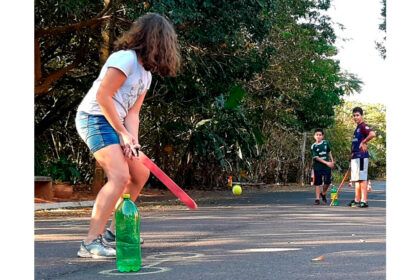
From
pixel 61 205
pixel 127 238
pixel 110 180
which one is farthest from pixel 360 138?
pixel 127 238

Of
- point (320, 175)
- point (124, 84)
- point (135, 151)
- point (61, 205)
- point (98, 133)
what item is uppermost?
point (124, 84)

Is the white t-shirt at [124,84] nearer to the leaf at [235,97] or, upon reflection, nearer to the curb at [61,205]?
the curb at [61,205]

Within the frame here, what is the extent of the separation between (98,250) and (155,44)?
70.4 inches

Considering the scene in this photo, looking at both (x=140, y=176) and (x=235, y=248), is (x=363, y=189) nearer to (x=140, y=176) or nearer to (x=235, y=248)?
(x=235, y=248)

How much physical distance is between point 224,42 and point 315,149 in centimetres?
333

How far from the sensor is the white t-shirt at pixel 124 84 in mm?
6020

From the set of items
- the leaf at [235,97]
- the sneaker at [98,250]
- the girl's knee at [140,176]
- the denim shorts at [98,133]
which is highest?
the leaf at [235,97]

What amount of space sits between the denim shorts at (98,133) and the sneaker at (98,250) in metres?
0.78

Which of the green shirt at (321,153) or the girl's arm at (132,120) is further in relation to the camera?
the green shirt at (321,153)

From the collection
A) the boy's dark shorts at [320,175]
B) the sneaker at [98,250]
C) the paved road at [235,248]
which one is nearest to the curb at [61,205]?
the paved road at [235,248]

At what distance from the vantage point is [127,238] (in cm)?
576

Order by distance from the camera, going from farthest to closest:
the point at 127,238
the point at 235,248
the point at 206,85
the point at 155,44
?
the point at 206,85, the point at 235,248, the point at 155,44, the point at 127,238

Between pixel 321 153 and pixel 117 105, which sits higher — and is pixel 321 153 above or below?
below
